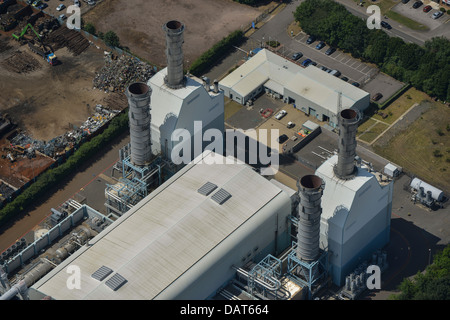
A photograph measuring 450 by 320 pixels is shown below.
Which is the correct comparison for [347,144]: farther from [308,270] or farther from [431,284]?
[431,284]

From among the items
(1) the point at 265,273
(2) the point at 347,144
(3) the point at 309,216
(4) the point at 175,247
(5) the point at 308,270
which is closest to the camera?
(3) the point at 309,216

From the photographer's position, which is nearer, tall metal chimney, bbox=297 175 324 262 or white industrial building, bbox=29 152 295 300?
white industrial building, bbox=29 152 295 300

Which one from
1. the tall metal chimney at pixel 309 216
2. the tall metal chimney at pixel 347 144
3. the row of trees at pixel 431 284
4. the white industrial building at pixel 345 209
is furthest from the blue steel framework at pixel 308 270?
the tall metal chimney at pixel 347 144

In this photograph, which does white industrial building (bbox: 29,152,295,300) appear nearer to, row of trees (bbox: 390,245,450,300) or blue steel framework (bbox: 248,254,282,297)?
blue steel framework (bbox: 248,254,282,297)

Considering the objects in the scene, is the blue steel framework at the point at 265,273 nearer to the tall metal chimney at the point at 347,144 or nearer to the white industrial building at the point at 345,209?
the white industrial building at the point at 345,209

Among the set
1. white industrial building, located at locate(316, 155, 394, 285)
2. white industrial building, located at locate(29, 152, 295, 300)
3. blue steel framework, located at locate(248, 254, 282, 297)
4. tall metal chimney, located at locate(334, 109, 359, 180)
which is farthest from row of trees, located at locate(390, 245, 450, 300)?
white industrial building, located at locate(29, 152, 295, 300)

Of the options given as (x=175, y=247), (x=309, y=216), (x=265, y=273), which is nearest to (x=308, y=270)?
(x=265, y=273)
